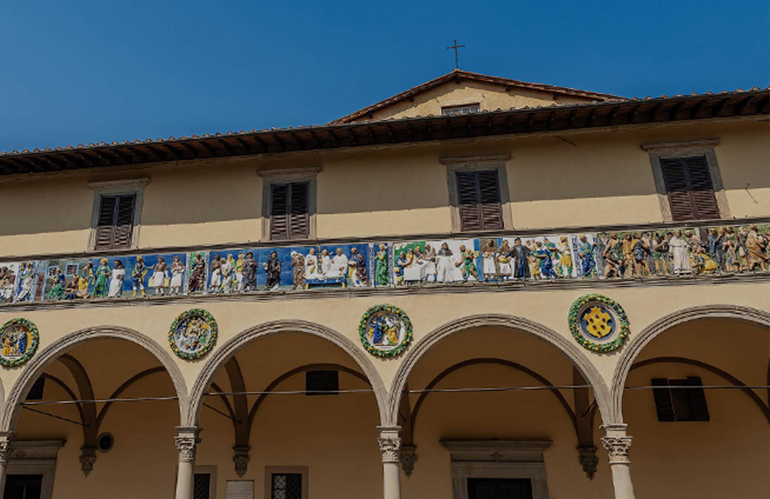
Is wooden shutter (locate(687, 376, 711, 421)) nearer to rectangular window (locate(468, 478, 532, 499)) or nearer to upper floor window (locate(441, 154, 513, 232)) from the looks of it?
rectangular window (locate(468, 478, 532, 499))

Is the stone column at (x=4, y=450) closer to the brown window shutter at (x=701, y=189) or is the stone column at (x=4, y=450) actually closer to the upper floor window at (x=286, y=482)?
the upper floor window at (x=286, y=482)

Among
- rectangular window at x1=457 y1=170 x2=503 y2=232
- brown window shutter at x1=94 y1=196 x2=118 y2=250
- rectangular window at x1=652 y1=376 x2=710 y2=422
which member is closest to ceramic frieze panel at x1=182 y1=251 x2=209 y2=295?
brown window shutter at x1=94 y1=196 x2=118 y2=250

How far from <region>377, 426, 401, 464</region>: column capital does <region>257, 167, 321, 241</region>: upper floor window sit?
139 inches

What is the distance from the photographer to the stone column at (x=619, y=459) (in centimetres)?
841

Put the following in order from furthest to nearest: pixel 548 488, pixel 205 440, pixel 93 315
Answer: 1. pixel 205 440
2. pixel 548 488
3. pixel 93 315

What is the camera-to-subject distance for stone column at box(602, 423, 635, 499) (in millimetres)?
8406

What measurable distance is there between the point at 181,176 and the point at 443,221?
4.91m

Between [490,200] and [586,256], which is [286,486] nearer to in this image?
[490,200]

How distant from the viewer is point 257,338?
9633 mm

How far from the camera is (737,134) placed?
10383 millimetres

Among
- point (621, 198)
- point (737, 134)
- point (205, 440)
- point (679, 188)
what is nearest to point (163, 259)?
point (205, 440)

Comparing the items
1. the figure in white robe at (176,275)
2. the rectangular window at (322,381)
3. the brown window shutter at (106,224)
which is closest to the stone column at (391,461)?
the rectangular window at (322,381)

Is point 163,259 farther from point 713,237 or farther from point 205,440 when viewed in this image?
point 713,237

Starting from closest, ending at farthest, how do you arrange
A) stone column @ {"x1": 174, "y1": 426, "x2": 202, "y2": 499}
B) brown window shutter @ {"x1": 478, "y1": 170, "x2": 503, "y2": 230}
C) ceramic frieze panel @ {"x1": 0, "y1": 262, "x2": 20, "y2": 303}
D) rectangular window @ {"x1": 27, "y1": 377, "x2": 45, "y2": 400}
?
stone column @ {"x1": 174, "y1": 426, "x2": 202, "y2": 499} → brown window shutter @ {"x1": 478, "y1": 170, "x2": 503, "y2": 230} → ceramic frieze panel @ {"x1": 0, "y1": 262, "x2": 20, "y2": 303} → rectangular window @ {"x1": 27, "y1": 377, "x2": 45, "y2": 400}
